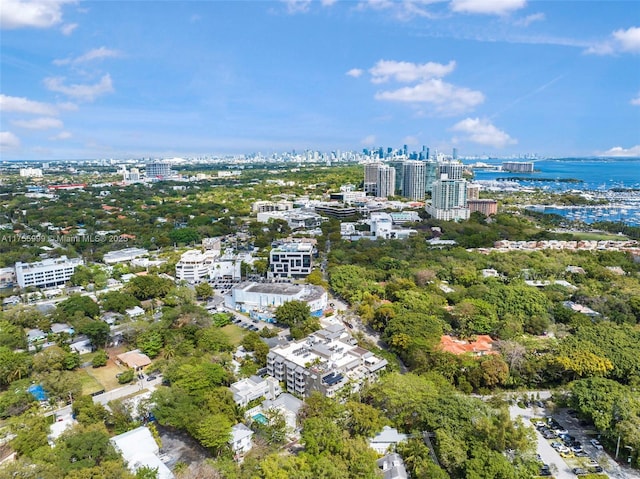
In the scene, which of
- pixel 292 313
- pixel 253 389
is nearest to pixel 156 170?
pixel 292 313

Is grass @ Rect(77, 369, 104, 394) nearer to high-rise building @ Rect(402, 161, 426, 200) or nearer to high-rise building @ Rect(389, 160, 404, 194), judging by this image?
high-rise building @ Rect(402, 161, 426, 200)

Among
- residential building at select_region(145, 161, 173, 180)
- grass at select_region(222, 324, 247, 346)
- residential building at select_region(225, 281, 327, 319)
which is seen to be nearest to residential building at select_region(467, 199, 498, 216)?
residential building at select_region(225, 281, 327, 319)

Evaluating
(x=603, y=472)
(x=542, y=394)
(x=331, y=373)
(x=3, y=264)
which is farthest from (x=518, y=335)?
(x=3, y=264)

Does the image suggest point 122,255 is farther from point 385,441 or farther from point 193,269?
point 385,441

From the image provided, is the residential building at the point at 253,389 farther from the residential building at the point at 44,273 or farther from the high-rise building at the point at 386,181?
the high-rise building at the point at 386,181

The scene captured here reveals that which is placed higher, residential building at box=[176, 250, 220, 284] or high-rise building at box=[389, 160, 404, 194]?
high-rise building at box=[389, 160, 404, 194]
